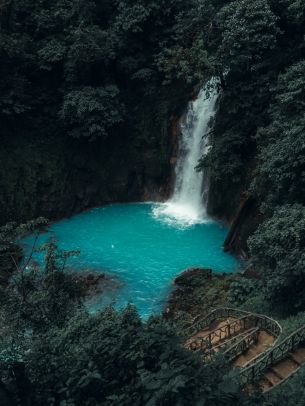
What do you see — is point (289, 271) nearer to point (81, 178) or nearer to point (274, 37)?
point (274, 37)

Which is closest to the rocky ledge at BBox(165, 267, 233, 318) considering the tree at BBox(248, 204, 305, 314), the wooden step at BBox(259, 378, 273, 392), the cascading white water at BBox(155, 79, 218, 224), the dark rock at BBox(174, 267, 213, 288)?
the dark rock at BBox(174, 267, 213, 288)

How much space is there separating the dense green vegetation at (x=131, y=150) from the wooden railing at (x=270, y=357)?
4.50 ft

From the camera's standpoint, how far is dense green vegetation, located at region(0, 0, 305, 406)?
7559 mm

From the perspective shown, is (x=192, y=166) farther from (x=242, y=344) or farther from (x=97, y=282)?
(x=242, y=344)

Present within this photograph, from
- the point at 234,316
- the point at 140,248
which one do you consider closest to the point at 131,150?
the point at 140,248

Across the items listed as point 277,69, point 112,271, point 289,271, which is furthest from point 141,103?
point 289,271

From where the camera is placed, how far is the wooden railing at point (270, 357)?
10422 millimetres

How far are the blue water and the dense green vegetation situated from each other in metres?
1.54

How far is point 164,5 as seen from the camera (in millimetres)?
25266

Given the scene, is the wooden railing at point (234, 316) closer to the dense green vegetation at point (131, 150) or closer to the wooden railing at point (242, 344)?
the wooden railing at point (242, 344)

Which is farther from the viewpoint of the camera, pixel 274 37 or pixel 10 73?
pixel 10 73

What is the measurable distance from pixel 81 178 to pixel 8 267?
27.1ft

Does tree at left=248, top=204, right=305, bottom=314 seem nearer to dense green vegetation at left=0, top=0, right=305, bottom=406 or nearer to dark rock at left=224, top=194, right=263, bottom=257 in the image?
dense green vegetation at left=0, top=0, right=305, bottom=406

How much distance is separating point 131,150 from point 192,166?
141 inches
